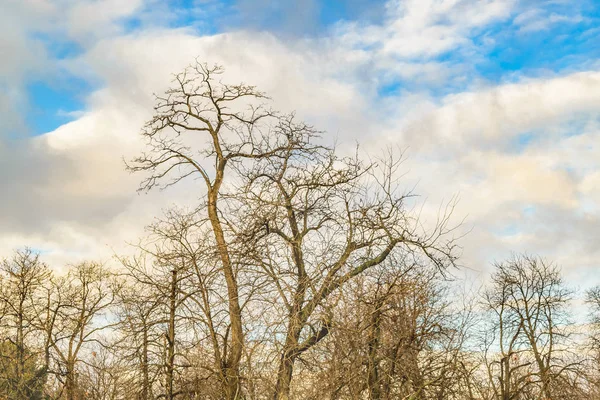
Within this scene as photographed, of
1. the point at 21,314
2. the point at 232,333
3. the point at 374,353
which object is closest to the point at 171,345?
the point at 232,333

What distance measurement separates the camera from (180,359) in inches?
476

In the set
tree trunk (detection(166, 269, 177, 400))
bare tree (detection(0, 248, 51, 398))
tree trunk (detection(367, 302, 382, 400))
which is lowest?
tree trunk (detection(367, 302, 382, 400))

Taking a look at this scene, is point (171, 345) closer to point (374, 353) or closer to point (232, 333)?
point (232, 333)

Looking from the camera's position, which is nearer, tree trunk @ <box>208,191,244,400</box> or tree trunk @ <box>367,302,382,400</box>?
tree trunk @ <box>367,302,382,400</box>

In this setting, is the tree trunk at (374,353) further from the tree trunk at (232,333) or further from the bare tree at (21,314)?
the bare tree at (21,314)

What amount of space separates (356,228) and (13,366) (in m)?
17.3

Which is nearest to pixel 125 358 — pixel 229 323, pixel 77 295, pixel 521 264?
pixel 229 323

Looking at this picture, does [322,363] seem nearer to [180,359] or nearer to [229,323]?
[229,323]

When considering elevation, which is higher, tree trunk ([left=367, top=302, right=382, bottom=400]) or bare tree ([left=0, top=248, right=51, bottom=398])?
bare tree ([left=0, top=248, right=51, bottom=398])

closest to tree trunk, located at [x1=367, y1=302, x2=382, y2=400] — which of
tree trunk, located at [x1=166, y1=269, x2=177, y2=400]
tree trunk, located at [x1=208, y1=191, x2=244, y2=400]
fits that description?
tree trunk, located at [x1=208, y1=191, x2=244, y2=400]

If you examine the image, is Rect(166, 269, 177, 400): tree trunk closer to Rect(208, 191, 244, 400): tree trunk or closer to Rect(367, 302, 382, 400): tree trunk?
Rect(208, 191, 244, 400): tree trunk

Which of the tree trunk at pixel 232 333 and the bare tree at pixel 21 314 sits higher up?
the bare tree at pixel 21 314

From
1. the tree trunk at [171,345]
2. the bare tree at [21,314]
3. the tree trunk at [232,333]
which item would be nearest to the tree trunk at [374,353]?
the tree trunk at [232,333]

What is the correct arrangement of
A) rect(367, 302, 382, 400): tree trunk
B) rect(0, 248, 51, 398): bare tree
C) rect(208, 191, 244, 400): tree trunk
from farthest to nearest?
rect(0, 248, 51, 398): bare tree < rect(208, 191, 244, 400): tree trunk < rect(367, 302, 382, 400): tree trunk
